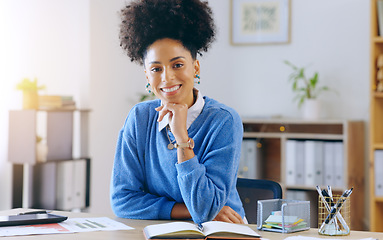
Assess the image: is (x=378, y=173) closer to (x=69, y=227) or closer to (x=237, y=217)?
(x=237, y=217)

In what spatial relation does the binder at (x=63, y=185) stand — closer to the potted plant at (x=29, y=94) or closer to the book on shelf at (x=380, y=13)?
the potted plant at (x=29, y=94)

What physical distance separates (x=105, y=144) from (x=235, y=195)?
249 centimetres

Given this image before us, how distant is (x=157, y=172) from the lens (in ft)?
5.46

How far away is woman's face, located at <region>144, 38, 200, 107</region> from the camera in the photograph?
1.59 metres

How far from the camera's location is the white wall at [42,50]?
3.65 meters

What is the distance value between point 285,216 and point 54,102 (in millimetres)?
2510

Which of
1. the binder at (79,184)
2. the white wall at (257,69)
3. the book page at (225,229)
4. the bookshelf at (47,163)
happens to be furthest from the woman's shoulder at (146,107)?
the white wall at (257,69)

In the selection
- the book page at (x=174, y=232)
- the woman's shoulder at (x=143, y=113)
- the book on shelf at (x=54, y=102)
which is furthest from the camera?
the book on shelf at (x=54, y=102)

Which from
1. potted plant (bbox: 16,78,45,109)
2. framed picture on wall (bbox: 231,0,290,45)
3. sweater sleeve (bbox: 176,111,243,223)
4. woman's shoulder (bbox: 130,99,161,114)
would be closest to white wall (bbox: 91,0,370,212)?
framed picture on wall (bbox: 231,0,290,45)

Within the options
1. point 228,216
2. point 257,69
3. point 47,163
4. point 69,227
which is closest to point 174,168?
point 228,216

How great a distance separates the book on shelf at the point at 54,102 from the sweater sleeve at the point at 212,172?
2150 mm

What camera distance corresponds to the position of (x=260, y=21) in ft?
13.6

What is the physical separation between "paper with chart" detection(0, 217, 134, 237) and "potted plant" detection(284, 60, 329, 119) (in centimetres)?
254

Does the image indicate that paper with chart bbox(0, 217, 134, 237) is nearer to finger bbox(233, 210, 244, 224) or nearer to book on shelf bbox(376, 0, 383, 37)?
finger bbox(233, 210, 244, 224)
